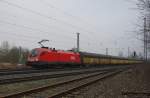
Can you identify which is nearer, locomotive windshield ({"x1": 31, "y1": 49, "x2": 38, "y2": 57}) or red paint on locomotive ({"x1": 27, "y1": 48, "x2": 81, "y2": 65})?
red paint on locomotive ({"x1": 27, "y1": 48, "x2": 81, "y2": 65})

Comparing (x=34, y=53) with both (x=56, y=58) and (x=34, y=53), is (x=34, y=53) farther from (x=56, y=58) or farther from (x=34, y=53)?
(x=56, y=58)

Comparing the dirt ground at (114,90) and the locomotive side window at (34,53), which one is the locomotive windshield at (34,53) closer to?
the locomotive side window at (34,53)

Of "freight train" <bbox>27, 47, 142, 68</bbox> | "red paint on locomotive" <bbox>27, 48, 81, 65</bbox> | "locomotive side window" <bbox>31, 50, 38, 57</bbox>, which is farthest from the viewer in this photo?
"locomotive side window" <bbox>31, 50, 38, 57</bbox>

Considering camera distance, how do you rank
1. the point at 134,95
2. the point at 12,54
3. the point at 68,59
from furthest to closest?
the point at 12,54 < the point at 68,59 < the point at 134,95

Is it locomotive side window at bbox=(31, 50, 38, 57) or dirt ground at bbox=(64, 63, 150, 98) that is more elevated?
locomotive side window at bbox=(31, 50, 38, 57)

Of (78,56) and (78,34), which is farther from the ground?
(78,34)

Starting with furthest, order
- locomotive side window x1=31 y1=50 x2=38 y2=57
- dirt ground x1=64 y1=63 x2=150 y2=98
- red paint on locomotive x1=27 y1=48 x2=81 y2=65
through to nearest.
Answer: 1. locomotive side window x1=31 y1=50 x2=38 y2=57
2. red paint on locomotive x1=27 y1=48 x2=81 y2=65
3. dirt ground x1=64 y1=63 x2=150 y2=98

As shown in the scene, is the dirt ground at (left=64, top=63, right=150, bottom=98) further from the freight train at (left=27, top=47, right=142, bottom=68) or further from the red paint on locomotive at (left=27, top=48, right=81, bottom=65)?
the freight train at (left=27, top=47, right=142, bottom=68)

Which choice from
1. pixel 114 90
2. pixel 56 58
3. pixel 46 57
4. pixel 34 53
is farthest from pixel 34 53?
pixel 114 90

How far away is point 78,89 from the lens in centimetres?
1200

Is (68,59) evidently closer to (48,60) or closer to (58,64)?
(58,64)

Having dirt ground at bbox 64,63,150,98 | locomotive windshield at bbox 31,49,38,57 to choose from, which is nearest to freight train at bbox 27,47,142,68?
locomotive windshield at bbox 31,49,38,57

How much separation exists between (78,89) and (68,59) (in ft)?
75.9

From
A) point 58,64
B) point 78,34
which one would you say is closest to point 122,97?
point 58,64
